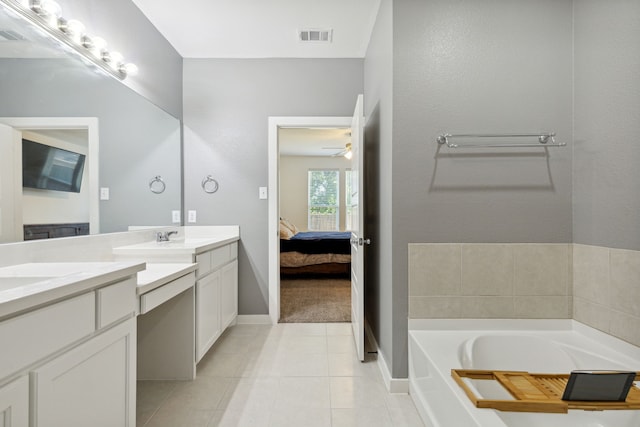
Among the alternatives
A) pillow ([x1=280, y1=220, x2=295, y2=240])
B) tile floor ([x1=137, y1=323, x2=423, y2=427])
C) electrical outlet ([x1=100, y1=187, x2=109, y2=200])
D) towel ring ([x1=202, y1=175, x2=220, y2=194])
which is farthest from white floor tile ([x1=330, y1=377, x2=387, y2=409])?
pillow ([x1=280, y1=220, x2=295, y2=240])

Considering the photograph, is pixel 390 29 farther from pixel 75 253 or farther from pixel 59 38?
pixel 75 253

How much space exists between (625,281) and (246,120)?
2.94 m

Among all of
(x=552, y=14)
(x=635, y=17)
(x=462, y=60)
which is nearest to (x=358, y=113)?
(x=462, y=60)

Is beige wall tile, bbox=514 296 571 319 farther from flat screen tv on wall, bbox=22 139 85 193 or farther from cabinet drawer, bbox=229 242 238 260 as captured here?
flat screen tv on wall, bbox=22 139 85 193

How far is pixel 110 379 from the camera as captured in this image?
3.84ft

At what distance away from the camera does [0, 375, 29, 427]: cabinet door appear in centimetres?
77

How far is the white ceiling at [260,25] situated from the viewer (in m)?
2.27

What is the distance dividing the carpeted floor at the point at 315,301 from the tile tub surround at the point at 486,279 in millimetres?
1443

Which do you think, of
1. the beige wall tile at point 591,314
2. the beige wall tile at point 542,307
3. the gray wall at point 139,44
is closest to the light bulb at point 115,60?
the gray wall at point 139,44

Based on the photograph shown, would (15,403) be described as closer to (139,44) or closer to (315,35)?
(139,44)

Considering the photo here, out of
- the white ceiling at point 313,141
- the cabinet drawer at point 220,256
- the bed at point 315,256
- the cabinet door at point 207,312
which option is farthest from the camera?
the white ceiling at point 313,141

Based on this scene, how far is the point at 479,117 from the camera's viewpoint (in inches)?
73.4

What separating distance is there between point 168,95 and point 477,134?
8.24 feet

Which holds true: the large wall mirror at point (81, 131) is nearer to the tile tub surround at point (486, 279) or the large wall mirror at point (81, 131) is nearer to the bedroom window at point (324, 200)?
the tile tub surround at point (486, 279)
